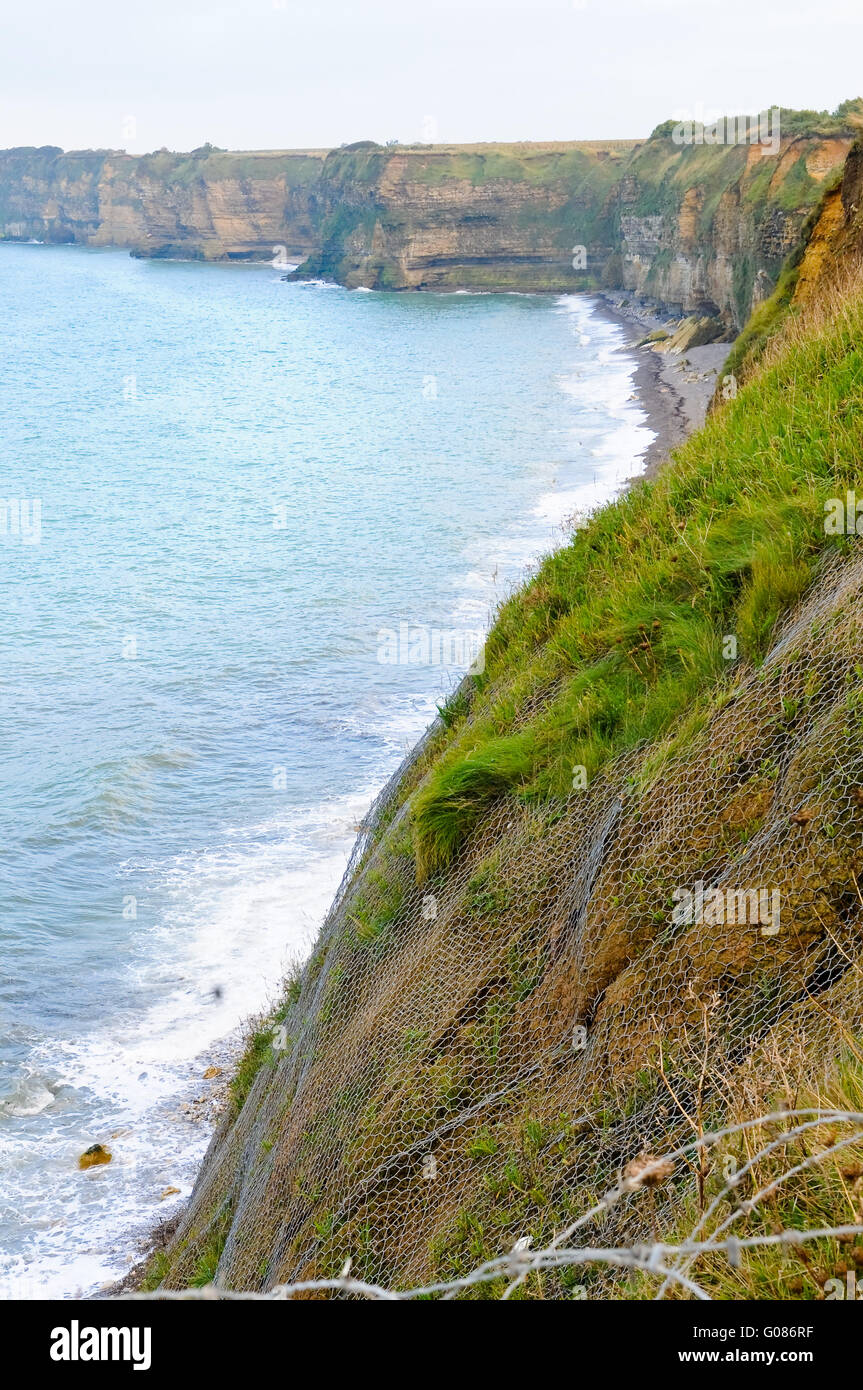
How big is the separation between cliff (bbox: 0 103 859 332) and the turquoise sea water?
10598 mm

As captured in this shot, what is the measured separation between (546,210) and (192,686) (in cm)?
13596

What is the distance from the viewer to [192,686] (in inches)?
1114

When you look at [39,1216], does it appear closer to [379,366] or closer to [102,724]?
[102,724]

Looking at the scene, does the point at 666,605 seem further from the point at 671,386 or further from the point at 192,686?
the point at 671,386

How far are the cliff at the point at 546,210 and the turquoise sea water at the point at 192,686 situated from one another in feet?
34.8

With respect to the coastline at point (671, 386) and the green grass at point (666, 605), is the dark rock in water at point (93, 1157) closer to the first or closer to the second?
the green grass at point (666, 605)

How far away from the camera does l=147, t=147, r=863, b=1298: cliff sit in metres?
4.34

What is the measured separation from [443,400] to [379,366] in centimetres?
1988

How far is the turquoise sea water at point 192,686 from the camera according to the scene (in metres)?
15.2
